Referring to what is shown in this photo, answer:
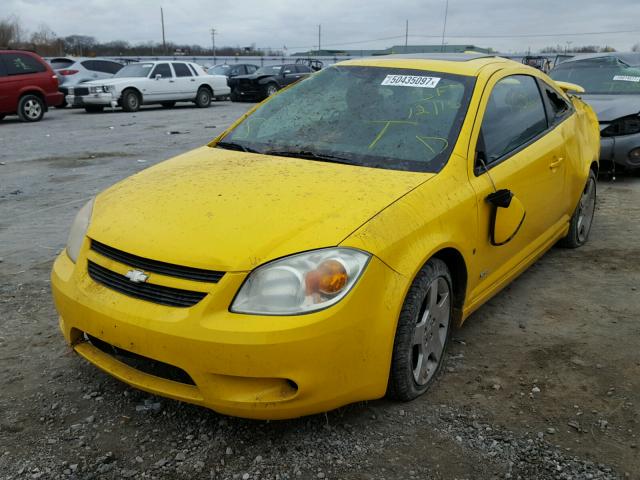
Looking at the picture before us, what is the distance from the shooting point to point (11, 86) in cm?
1376

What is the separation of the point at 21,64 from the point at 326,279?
563 inches

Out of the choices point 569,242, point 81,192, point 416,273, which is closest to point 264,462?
point 416,273

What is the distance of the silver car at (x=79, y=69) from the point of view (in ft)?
62.5

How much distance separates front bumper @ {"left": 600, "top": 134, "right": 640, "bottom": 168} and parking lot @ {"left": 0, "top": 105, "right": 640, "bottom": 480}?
3457 millimetres

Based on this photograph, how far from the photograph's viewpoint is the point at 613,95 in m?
7.94

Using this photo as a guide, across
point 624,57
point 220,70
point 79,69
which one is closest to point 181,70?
point 79,69

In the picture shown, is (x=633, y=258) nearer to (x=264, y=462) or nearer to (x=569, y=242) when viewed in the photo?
(x=569, y=242)

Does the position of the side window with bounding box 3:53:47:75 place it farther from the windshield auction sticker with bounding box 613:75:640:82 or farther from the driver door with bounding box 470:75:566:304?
the driver door with bounding box 470:75:566:304

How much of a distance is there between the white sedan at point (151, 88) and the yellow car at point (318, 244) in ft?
47.4

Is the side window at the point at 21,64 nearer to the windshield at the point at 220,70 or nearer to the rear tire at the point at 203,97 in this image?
the rear tire at the point at 203,97

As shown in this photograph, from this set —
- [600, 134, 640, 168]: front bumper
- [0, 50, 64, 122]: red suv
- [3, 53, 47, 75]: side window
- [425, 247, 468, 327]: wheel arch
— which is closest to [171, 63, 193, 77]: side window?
[0, 50, 64, 122]: red suv

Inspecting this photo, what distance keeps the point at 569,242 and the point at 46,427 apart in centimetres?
404

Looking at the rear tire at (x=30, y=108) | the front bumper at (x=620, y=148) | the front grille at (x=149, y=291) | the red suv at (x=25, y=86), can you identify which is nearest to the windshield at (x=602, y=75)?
the front bumper at (x=620, y=148)

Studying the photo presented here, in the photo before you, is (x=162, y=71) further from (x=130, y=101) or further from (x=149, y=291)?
(x=149, y=291)
